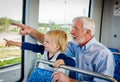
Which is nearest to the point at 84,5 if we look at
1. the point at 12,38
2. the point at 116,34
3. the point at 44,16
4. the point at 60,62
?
the point at 116,34

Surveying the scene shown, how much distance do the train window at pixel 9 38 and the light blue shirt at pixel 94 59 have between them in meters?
0.72

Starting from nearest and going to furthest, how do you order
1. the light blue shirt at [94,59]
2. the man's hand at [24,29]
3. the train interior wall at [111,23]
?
the light blue shirt at [94,59] → the man's hand at [24,29] → the train interior wall at [111,23]

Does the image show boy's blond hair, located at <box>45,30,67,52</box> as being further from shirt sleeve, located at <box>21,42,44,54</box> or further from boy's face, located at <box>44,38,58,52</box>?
shirt sleeve, located at <box>21,42,44,54</box>

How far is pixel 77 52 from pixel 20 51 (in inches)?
26.8

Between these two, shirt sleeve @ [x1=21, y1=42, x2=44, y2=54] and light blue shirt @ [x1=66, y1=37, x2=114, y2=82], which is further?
shirt sleeve @ [x1=21, y1=42, x2=44, y2=54]

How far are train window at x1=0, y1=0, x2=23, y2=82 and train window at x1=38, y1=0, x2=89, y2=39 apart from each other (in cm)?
37

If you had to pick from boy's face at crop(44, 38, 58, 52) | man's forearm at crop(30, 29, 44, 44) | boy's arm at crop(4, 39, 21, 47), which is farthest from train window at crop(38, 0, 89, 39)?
boy's face at crop(44, 38, 58, 52)

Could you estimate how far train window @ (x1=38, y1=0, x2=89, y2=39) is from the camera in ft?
9.27

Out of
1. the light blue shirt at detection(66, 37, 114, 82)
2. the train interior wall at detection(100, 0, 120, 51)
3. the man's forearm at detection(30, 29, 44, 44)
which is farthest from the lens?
the train interior wall at detection(100, 0, 120, 51)

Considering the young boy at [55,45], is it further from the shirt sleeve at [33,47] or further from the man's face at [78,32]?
the man's face at [78,32]

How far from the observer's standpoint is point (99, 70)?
89.7 inches

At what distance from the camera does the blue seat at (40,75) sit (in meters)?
2.41

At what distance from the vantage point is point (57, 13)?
10.4ft

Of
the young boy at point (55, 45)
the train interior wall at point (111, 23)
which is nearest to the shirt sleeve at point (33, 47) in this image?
the young boy at point (55, 45)
